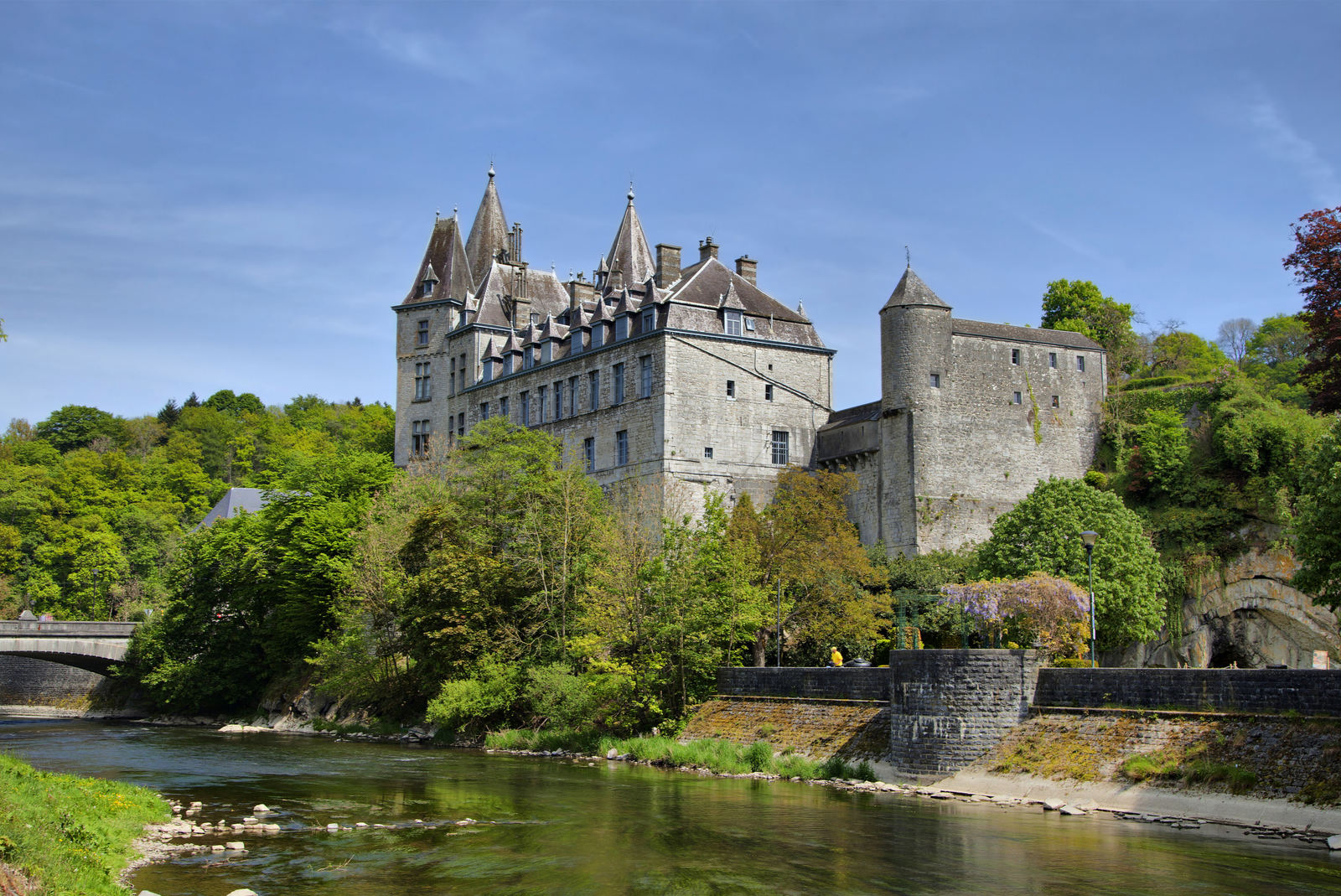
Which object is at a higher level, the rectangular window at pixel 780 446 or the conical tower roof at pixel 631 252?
the conical tower roof at pixel 631 252

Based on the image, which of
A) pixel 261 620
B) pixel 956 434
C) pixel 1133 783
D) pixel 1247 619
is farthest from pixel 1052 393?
pixel 261 620

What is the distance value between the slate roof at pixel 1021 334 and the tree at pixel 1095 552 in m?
11.4

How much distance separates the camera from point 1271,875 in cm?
1499

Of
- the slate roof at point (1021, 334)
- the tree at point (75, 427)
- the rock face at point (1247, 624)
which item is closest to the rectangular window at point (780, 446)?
the slate roof at point (1021, 334)

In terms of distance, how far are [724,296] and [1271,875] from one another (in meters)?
39.1

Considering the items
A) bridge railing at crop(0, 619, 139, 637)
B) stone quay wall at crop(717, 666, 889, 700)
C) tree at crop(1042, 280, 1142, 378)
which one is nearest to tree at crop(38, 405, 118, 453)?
bridge railing at crop(0, 619, 139, 637)

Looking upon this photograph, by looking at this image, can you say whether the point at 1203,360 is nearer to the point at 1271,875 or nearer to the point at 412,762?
the point at 412,762

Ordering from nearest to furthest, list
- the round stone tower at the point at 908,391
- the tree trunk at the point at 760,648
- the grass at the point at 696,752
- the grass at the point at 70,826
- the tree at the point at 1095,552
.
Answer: the grass at the point at 70,826 < the grass at the point at 696,752 < the tree at the point at 1095,552 < the tree trunk at the point at 760,648 < the round stone tower at the point at 908,391

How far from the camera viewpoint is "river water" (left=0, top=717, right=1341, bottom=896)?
14.9 m

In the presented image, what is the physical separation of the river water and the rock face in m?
19.2

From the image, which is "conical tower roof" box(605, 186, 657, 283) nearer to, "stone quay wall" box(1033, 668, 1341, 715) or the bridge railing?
the bridge railing

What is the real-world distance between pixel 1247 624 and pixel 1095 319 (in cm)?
2641

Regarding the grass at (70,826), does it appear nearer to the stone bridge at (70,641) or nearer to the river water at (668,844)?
the river water at (668,844)

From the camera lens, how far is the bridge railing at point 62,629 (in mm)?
48562
